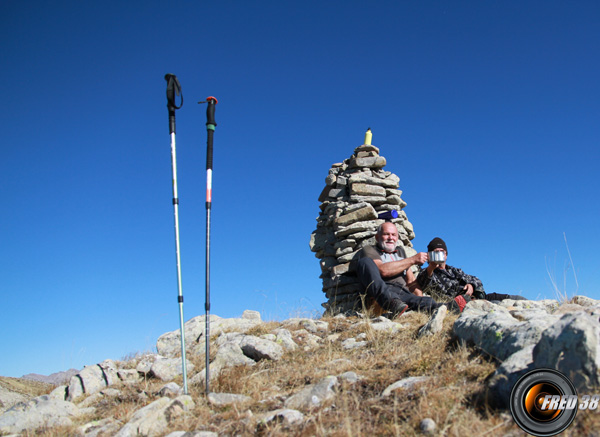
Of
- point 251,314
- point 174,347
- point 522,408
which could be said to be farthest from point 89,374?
point 522,408

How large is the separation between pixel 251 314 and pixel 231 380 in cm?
427

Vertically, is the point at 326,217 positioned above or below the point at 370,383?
above

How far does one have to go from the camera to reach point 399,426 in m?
3.26

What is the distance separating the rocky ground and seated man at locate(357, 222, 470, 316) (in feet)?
1.85

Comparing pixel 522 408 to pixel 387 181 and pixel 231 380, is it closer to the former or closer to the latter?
pixel 231 380

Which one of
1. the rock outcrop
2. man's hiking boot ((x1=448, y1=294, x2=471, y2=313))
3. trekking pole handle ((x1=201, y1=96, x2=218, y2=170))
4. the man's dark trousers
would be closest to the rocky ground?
the rock outcrop

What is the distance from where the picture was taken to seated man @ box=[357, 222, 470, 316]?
Result: 300 inches

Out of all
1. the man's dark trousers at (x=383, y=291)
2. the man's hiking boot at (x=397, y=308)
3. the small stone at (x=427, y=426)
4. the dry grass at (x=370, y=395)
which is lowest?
the small stone at (x=427, y=426)

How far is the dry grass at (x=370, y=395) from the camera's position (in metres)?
3.23

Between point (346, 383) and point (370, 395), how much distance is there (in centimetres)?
34

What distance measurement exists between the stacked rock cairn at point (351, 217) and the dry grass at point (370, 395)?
12.8 ft

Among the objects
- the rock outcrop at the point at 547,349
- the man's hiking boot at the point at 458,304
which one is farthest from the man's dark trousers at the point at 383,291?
the rock outcrop at the point at 547,349

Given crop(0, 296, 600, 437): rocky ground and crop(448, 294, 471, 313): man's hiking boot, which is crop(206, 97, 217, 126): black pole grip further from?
crop(448, 294, 471, 313): man's hiking boot

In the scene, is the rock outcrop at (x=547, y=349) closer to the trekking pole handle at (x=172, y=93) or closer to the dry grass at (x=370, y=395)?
the dry grass at (x=370, y=395)
